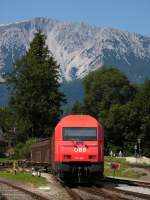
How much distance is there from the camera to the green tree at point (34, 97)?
87.3 meters

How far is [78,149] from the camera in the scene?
30.9m

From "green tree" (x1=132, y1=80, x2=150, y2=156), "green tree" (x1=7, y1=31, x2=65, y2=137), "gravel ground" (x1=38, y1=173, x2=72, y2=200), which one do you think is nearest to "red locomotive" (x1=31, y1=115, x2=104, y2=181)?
"gravel ground" (x1=38, y1=173, x2=72, y2=200)

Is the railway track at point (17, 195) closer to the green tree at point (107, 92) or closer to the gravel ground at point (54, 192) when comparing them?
the gravel ground at point (54, 192)

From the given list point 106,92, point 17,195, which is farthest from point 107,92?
point 17,195

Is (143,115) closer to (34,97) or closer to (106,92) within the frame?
(106,92)

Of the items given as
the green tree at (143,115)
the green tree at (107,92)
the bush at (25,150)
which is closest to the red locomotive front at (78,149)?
the bush at (25,150)

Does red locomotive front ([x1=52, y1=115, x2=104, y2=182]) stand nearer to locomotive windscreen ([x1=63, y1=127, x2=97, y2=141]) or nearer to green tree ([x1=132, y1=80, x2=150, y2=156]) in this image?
locomotive windscreen ([x1=63, y1=127, x2=97, y2=141])

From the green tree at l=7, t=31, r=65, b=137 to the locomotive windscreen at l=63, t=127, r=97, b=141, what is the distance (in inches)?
2183

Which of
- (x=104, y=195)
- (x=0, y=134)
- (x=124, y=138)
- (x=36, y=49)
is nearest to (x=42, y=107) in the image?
(x=36, y=49)

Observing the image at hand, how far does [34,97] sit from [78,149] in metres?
57.3

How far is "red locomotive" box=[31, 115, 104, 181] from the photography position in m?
30.8

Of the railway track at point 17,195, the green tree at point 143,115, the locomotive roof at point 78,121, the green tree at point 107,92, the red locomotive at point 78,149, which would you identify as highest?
the green tree at point 107,92

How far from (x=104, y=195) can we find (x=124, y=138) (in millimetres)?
92801

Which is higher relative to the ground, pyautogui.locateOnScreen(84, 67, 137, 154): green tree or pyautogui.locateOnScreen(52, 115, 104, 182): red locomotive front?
pyautogui.locateOnScreen(84, 67, 137, 154): green tree
